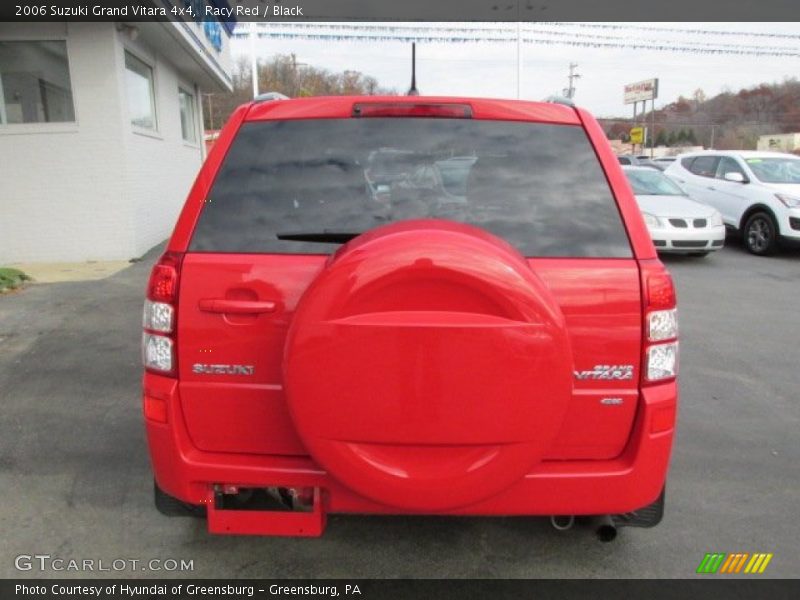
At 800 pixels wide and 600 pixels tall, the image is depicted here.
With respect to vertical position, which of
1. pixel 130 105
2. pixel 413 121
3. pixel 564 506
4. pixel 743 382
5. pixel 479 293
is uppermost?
pixel 130 105

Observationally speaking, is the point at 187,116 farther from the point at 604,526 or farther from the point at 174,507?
the point at 604,526

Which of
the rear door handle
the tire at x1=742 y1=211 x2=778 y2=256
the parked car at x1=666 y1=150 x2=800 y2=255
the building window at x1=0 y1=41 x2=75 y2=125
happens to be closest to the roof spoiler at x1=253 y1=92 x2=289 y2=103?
the rear door handle

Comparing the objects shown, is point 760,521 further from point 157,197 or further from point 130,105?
point 157,197

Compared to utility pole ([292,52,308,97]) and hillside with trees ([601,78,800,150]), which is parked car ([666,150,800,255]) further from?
hillside with trees ([601,78,800,150])

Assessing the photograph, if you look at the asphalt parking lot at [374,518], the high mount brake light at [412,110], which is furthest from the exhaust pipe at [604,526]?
the high mount brake light at [412,110]

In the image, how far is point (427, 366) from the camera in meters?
1.80

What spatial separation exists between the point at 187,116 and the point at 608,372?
16.4 metres

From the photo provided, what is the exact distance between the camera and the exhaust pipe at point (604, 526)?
7.37 ft

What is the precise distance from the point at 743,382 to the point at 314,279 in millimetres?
4283

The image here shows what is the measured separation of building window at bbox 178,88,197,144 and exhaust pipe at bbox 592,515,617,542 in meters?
14.8

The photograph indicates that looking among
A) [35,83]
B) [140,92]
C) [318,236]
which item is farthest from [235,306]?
[140,92]

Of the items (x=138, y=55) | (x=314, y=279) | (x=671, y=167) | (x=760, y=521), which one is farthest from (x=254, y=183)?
(x=671, y=167)

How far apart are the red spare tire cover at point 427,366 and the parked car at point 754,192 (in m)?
10.7

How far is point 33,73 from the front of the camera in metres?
9.09
